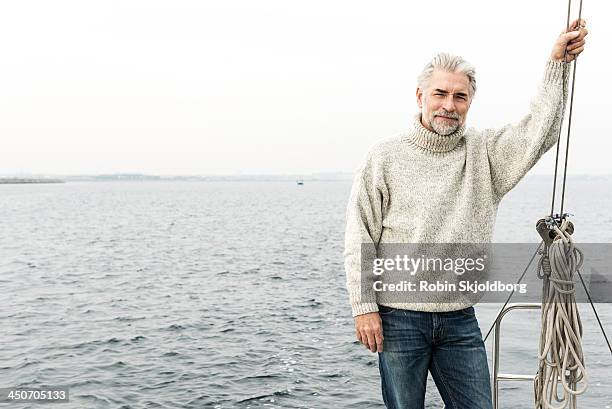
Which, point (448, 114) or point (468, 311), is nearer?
point (448, 114)

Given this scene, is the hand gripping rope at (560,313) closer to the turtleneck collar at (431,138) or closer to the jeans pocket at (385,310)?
the turtleneck collar at (431,138)

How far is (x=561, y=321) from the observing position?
260 cm

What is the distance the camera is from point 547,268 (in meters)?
2.65

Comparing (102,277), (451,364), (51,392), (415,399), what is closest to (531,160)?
(451,364)

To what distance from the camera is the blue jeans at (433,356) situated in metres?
2.70

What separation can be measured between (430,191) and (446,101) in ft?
1.28

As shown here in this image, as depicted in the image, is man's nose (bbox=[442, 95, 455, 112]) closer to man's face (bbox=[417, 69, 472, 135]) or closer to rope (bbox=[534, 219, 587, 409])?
man's face (bbox=[417, 69, 472, 135])

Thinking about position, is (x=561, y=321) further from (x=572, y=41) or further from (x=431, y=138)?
(x=572, y=41)

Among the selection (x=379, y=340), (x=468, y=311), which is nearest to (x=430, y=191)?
(x=468, y=311)

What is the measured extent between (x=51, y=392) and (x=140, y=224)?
34.5m

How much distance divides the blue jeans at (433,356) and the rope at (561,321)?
11.2 inches

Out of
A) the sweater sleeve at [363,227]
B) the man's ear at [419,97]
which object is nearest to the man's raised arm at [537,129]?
the man's ear at [419,97]

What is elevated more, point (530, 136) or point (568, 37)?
point (568, 37)

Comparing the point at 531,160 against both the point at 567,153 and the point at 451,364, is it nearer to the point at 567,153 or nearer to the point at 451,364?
the point at 567,153
